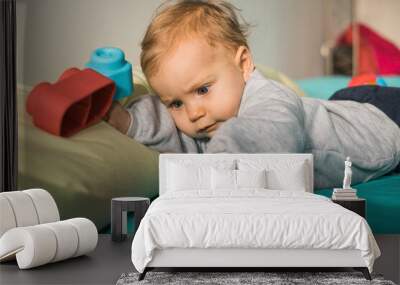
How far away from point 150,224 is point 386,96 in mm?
3313

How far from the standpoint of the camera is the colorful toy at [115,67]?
7.21m

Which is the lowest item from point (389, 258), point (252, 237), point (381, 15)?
point (389, 258)

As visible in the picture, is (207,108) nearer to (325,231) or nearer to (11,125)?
(11,125)

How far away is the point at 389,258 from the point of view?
5.86m

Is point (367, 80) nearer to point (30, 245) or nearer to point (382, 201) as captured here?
point (382, 201)

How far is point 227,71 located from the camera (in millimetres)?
7137

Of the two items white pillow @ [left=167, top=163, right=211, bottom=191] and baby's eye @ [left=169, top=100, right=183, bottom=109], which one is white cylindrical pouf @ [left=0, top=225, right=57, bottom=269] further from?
baby's eye @ [left=169, top=100, right=183, bottom=109]

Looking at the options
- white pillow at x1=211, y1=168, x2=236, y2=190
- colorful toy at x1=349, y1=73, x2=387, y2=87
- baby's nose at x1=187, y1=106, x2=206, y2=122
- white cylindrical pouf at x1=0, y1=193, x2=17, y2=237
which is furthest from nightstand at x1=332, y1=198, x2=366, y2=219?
white cylindrical pouf at x1=0, y1=193, x2=17, y2=237

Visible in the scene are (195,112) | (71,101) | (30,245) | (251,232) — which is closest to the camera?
(251,232)

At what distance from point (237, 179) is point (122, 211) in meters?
1.07

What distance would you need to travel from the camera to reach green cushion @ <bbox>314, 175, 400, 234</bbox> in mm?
7102

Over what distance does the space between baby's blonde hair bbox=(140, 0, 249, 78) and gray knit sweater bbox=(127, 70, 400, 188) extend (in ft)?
1.28

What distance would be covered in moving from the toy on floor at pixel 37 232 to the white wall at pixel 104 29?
1.79 metres

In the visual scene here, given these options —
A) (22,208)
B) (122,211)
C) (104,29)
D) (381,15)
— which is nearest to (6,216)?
(22,208)
